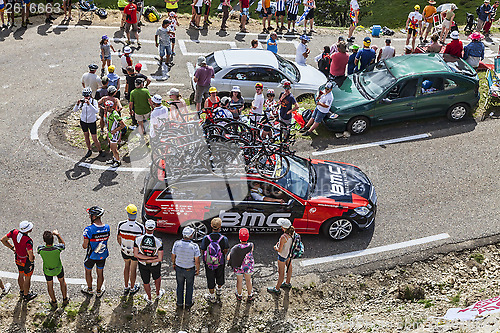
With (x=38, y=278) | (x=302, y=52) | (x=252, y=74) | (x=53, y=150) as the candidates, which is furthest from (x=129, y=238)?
(x=302, y=52)

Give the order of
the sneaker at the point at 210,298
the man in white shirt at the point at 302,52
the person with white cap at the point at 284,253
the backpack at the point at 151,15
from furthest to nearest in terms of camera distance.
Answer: the backpack at the point at 151,15 < the man in white shirt at the point at 302,52 < the sneaker at the point at 210,298 < the person with white cap at the point at 284,253

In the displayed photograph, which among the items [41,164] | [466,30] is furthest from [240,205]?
[466,30]

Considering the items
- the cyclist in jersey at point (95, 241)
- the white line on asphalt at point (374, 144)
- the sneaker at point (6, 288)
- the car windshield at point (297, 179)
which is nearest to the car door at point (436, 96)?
the white line on asphalt at point (374, 144)

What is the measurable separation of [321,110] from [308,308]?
6265 millimetres

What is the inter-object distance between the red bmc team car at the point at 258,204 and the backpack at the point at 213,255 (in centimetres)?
146

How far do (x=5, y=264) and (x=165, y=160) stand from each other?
3.71m

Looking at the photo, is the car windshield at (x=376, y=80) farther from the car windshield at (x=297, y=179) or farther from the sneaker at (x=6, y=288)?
the sneaker at (x=6, y=288)

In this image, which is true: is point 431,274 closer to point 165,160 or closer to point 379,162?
point 379,162

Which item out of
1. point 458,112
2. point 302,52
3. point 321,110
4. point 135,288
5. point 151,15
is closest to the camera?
point 135,288

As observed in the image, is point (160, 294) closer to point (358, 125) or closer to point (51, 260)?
point (51, 260)

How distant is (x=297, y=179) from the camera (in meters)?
10.8

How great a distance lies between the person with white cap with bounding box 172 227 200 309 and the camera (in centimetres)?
873

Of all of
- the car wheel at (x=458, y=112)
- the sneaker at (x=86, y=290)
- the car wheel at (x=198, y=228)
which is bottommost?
the sneaker at (x=86, y=290)

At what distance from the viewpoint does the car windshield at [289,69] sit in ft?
52.1
